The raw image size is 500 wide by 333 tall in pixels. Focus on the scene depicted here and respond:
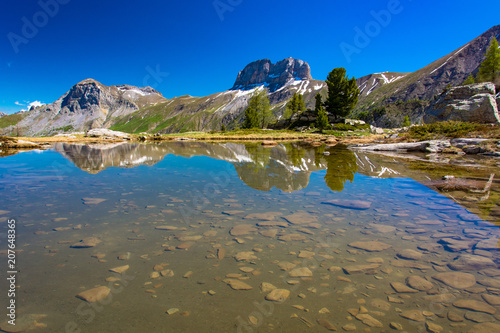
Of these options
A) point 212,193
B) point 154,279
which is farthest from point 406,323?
point 212,193

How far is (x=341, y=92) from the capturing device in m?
68.1

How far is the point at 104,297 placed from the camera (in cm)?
308

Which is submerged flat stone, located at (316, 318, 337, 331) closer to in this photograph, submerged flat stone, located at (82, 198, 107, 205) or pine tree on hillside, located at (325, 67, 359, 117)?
submerged flat stone, located at (82, 198, 107, 205)

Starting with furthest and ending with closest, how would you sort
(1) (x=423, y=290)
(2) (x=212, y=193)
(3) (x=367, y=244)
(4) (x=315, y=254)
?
1. (2) (x=212, y=193)
2. (3) (x=367, y=244)
3. (4) (x=315, y=254)
4. (1) (x=423, y=290)

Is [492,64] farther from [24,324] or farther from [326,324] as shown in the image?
[24,324]

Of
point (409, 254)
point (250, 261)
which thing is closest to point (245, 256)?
point (250, 261)

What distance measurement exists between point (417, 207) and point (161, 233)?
6548 millimetres

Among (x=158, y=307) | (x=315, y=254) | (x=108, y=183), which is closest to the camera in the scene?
(x=158, y=307)

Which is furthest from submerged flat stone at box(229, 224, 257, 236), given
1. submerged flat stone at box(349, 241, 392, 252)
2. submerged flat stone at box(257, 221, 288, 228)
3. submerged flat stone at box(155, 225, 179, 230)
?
submerged flat stone at box(349, 241, 392, 252)

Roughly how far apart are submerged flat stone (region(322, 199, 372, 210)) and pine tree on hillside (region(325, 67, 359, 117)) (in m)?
65.7

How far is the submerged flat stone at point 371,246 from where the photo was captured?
4328 mm

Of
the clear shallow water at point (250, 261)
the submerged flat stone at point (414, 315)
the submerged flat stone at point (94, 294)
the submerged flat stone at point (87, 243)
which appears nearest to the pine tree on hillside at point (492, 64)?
the clear shallow water at point (250, 261)

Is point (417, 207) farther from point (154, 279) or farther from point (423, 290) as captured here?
point (154, 279)

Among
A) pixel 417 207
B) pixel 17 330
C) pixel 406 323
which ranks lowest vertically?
pixel 17 330
